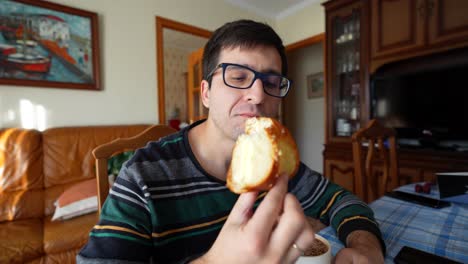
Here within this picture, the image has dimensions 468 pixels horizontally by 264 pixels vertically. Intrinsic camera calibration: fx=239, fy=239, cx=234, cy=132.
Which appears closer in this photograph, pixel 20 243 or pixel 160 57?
pixel 20 243

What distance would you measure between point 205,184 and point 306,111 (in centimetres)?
389

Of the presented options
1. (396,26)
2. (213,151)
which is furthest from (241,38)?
(396,26)

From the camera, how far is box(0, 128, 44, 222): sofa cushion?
5.79ft

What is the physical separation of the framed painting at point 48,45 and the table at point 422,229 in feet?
8.24

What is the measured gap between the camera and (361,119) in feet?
8.27

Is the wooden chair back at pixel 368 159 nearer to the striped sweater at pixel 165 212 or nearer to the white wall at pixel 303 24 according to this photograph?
the striped sweater at pixel 165 212

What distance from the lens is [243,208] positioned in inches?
14.6

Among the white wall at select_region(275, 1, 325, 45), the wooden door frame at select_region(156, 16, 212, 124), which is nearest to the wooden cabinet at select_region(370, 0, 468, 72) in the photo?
the white wall at select_region(275, 1, 325, 45)

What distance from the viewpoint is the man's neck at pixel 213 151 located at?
72cm

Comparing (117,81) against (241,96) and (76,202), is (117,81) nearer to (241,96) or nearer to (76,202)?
(76,202)

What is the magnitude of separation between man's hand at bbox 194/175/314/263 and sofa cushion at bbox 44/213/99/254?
159cm

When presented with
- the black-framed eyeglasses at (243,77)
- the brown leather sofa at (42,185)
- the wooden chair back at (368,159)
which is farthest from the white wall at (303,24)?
the black-framed eyeglasses at (243,77)

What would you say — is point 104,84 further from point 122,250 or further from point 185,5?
point 122,250

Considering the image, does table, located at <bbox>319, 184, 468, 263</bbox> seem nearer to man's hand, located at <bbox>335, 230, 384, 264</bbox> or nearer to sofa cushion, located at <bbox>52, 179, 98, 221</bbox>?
man's hand, located at <bbox>335, 230, 384, 264</bbox>
